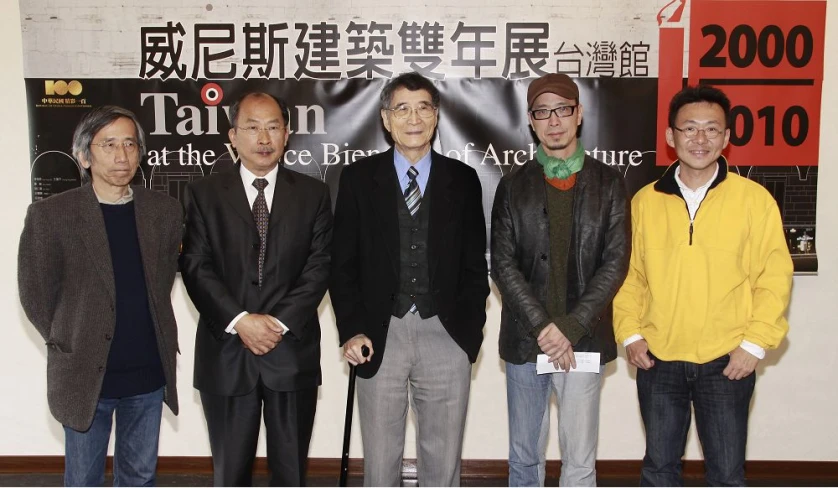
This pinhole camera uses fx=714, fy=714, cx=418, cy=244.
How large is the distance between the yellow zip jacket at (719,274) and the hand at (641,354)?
31mm

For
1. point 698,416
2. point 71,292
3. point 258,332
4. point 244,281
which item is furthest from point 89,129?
point 698,416

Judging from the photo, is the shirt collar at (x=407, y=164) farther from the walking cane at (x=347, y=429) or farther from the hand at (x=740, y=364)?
the hand at (x=740, y=364)

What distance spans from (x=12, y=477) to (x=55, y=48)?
2371mm

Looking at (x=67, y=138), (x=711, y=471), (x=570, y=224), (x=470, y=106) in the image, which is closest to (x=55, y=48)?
(x=67, y=138)

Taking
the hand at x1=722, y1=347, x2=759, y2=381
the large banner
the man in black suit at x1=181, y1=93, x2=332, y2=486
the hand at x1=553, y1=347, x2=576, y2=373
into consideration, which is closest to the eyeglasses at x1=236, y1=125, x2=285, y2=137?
the man in black suit at x1=181, y1=93, x2=332, y2=486

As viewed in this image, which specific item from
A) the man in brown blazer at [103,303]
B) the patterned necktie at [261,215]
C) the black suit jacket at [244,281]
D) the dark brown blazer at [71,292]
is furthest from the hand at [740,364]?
the dark brown blazer at [71,292]

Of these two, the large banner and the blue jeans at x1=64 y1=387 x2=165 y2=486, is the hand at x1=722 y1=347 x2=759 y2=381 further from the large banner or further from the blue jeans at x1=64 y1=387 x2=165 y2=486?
the blue jeans at x1=64 y1=387 x2=165 y2=486

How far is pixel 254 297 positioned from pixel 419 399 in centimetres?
69

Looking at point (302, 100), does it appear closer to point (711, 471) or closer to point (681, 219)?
point (681, 219)

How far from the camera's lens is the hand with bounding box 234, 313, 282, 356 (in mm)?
2469

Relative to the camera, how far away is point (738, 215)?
8.13 feet

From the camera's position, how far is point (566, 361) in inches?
96.7

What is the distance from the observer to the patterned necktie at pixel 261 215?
2.55 meters

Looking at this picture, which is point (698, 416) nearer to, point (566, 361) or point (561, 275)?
point (566, 361)
